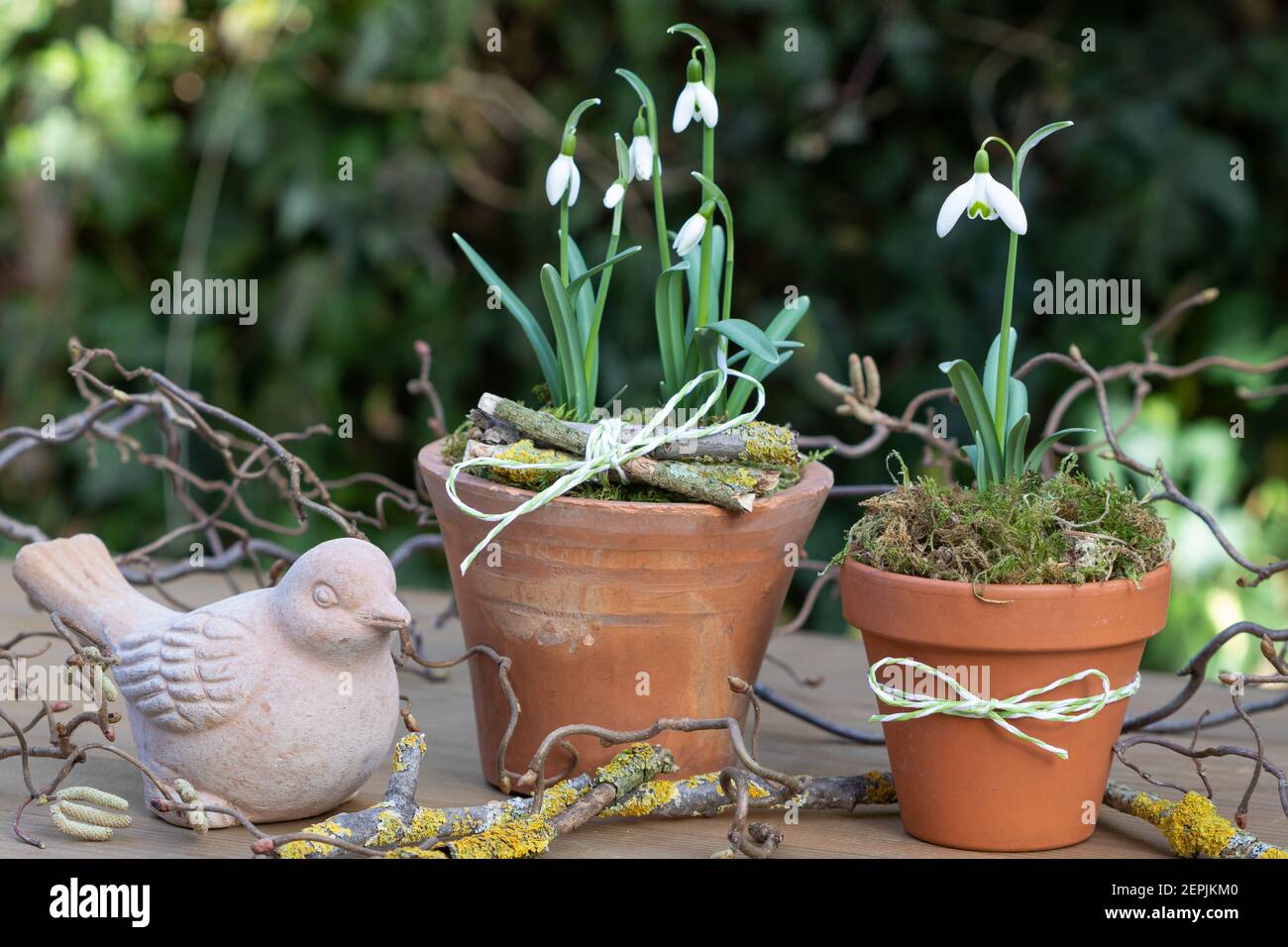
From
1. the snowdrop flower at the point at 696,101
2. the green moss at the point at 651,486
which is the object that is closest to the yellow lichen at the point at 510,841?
the green moss at the point at 651,486

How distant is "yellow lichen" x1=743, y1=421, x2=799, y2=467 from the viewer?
3.82 ft

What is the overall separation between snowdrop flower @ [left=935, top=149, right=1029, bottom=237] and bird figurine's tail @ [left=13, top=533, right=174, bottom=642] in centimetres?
67

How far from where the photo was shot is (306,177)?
8.25 ft

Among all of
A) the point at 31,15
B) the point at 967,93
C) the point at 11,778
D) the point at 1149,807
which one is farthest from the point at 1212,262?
the point at 31,15

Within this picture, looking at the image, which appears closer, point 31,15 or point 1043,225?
point 1043,225

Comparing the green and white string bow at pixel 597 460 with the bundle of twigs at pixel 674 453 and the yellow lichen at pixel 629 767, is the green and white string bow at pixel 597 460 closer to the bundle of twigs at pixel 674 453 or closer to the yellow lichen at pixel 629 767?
the bundle of twigs at pixel 674 453

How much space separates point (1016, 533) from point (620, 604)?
1.01 feet

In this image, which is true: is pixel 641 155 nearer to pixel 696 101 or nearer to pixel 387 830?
pixel 696 101

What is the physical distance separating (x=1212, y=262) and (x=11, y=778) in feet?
6.48

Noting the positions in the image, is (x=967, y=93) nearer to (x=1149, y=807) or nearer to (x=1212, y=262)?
(x=1212, y=262)

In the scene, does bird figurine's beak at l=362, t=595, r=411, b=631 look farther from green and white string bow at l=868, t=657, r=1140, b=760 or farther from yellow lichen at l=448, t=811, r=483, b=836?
green and white string bow at l=868, t=657, r=1140, b=760

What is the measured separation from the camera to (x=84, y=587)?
1.12 m

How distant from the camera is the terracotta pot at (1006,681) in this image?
1.01 metres

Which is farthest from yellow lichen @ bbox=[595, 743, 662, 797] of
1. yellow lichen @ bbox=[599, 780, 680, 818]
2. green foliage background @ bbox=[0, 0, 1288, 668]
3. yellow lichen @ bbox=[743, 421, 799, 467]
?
green foliage background @ bbox=[0, 0, 1288, 668]
